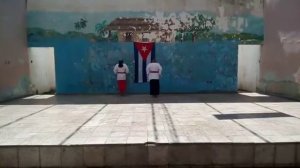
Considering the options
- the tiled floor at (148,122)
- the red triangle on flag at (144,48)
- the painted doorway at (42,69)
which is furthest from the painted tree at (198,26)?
the painted doorway at (42,69)

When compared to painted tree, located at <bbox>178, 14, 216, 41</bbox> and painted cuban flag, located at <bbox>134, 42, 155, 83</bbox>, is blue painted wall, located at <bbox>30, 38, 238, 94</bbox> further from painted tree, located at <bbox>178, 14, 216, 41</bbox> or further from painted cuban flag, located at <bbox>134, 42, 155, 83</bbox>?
painted tree, located at <bbox>178, 14, 216, 41</bbox>

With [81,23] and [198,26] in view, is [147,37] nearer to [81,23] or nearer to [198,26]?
[198,26]

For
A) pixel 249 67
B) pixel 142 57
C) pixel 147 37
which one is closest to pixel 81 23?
pixel 147 37

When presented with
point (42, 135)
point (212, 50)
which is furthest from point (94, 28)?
point (42, 135)

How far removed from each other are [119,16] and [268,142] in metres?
8.96

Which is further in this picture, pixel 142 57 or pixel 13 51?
pixel 142 57

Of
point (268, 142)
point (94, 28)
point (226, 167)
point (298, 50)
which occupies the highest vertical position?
point (94, 28)

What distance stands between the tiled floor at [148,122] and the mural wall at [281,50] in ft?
4.34

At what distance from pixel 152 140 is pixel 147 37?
8099 millimetres

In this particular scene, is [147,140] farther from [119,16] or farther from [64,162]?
[119,16]

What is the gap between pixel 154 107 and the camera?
948 centimetres

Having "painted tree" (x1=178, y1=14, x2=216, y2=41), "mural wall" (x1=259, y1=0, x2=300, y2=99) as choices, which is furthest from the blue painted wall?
"mural wall" (x1=259, y1=0, x2=300, y2=99)

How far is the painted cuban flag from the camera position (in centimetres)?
1332

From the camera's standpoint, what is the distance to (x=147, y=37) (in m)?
13.0
